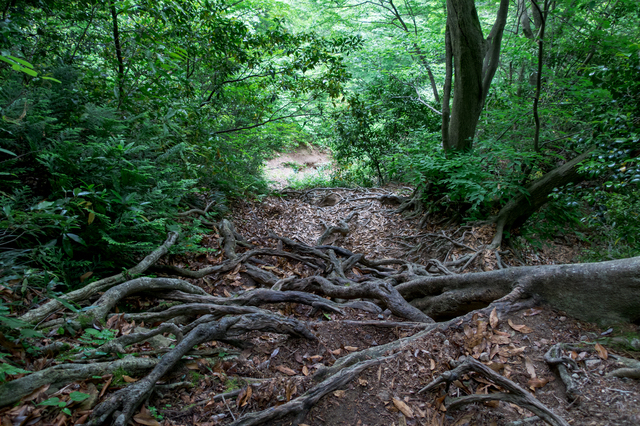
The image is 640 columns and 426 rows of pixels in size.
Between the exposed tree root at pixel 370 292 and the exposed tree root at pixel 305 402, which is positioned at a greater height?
the exposed tree root at pixel 305 402

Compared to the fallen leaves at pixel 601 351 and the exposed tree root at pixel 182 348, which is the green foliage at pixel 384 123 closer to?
the exposed tree root at pixel 182 348

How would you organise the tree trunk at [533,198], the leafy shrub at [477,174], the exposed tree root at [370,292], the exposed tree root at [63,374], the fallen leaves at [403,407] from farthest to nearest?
the leafy shrub at [477,174] → the tree trunk at [533,198] → the exposed tree root at [370,292] → the fallen leaves at [403,407] → the exposed tree root at [63,374]

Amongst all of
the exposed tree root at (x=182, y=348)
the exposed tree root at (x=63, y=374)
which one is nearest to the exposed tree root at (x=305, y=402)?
the exposed tree root at (x=182, y=348)

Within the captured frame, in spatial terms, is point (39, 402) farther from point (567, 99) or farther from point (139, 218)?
point (567, 99)

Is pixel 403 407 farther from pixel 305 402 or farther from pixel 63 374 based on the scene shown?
pixel 63 374

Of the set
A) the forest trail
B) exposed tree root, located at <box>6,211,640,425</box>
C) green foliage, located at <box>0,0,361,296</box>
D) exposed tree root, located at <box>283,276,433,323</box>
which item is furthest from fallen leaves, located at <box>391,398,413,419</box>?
green foliage, located at <box>0,0,361,296</box>

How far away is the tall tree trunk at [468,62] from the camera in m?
6.00

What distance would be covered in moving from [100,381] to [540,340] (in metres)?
2.90

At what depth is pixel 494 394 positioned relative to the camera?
6.26ft

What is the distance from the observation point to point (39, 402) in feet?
5.31

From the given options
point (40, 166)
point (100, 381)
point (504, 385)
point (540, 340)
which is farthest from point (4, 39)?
point (540, 340)

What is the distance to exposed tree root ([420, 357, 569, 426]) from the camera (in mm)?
1706

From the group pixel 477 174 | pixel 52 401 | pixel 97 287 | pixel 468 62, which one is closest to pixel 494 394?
pixel 52 401

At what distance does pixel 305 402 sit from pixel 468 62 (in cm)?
657
